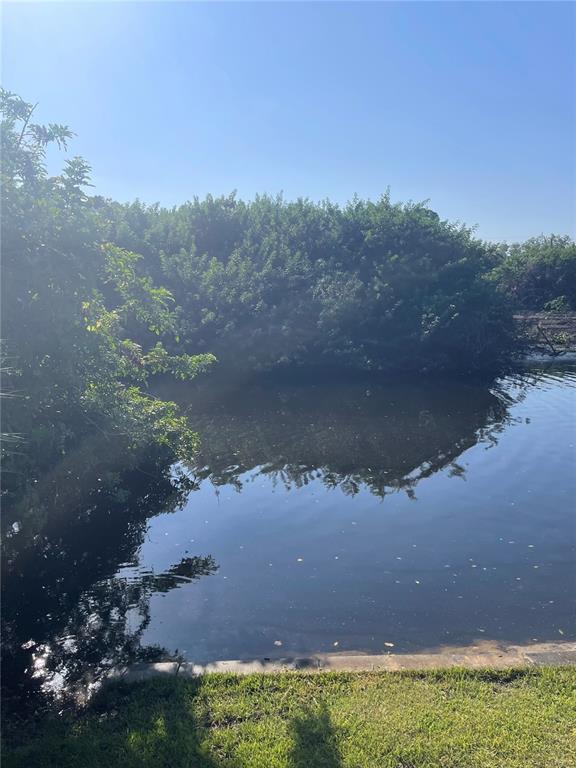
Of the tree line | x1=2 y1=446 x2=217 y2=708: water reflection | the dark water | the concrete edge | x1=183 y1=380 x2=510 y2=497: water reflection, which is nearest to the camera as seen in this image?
the concrete edge

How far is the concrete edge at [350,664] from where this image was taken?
187 inches

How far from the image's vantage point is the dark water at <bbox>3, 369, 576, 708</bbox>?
596cm

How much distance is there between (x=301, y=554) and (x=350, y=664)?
2948 millimetres

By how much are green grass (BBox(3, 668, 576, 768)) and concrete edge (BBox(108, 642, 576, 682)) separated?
14cm

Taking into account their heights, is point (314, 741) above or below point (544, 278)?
below

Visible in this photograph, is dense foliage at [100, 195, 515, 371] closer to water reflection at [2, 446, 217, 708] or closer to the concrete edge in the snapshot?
water reflection at [2, 446, 217, 708]

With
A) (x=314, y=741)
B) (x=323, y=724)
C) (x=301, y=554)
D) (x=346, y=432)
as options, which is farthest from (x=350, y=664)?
(x=346, y=432)

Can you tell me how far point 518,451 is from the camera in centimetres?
1245

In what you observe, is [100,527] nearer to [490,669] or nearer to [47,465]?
[47,465]

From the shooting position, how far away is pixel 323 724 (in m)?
4.00

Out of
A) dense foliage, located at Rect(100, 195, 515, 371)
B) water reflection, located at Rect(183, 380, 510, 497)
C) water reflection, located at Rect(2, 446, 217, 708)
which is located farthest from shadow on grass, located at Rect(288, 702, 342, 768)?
dense foliage, located at Rect(100, 195, 515, 371)

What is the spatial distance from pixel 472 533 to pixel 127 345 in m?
5.81

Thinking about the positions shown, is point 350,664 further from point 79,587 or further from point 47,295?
point 47,295

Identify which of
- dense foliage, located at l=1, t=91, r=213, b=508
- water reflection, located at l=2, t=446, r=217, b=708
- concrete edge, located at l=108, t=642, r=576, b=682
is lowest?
concrete edge, located at l=108, t=642, r=576, b=682
